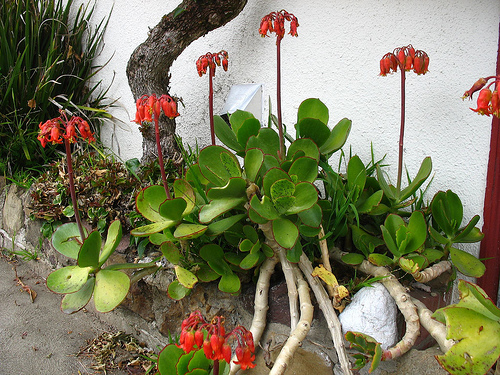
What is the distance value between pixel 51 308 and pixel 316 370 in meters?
1.25

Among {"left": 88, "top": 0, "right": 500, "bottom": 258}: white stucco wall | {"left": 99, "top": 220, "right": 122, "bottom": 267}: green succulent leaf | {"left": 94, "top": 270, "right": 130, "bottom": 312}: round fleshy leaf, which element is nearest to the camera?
{"left": 94, "top": 270, "right": 130, "bottom": 312}: round fleshy leaf

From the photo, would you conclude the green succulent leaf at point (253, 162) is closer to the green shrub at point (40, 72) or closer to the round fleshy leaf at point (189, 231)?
the round fleshy leaf at point (189, 231)

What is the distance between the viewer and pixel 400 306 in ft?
3.57

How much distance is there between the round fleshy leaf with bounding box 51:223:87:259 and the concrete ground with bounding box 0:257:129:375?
0.43 m

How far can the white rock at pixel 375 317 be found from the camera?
111 centimetres

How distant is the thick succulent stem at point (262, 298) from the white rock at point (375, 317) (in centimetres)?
24

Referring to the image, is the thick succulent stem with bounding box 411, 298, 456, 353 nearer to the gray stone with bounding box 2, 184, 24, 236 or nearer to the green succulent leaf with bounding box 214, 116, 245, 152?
the green succulent leaf with bounding box 214, 116, 245, 152

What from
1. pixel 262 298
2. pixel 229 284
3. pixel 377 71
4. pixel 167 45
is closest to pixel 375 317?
pixel 262 298

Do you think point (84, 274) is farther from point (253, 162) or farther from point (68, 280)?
point (253, 162)

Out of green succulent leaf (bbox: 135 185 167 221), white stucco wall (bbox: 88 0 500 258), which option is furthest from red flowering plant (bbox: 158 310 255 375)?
white stucco wall (bbox: 88 0 500 258)

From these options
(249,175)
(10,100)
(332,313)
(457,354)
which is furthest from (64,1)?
(457,354)

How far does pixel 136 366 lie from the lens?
1463 mm

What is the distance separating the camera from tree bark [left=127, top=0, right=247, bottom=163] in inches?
74.1

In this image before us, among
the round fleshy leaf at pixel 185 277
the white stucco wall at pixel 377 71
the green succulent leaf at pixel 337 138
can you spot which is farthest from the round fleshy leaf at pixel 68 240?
the white stucco wall at pixel 377 71
